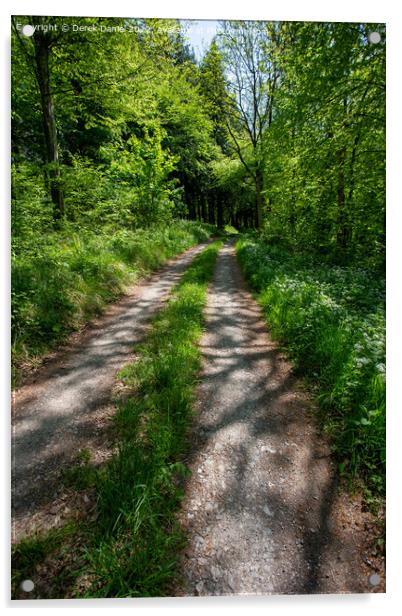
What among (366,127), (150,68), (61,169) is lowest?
(366,127)

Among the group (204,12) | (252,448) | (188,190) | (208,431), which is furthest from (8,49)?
(188,190)

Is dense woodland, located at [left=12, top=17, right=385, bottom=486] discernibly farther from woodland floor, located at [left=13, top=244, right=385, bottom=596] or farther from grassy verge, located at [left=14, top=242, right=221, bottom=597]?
grassy verge, located at [left=14, top=242, right=221, bottom=597]

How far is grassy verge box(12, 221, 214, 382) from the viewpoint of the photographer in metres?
3.68

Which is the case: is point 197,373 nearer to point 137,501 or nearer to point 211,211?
point 137,501

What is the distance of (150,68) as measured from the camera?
488 centimetres

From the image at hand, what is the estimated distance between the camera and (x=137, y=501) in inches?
77.0

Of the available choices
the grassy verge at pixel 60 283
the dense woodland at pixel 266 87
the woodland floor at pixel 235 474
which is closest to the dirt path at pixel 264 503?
the woodland floor at pixel 235 474

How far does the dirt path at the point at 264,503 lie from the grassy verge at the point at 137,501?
149mm

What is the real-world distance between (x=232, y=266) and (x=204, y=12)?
891cm

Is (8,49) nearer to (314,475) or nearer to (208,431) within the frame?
(208,431)

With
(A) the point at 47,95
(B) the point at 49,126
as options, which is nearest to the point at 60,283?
(B) the point at 49,126

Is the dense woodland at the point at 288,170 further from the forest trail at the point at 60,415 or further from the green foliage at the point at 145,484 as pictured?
the green foliage at the point at 145,484

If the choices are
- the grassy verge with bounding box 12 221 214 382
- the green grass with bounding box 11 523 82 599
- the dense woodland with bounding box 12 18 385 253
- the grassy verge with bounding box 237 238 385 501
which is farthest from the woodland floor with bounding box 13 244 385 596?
the dense woodland with bounding box 12 18 385 253

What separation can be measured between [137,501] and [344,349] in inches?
106
